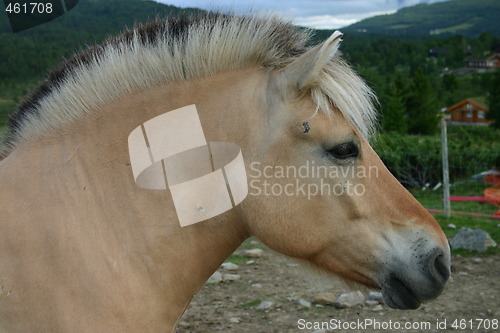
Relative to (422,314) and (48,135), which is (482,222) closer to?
(422,314)

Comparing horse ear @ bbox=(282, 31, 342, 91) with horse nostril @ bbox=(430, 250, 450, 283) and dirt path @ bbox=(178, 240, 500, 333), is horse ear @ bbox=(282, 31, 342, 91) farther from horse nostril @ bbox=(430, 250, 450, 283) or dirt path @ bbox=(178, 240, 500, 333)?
dirt path @ bbox=(178, 240, 500, 333)

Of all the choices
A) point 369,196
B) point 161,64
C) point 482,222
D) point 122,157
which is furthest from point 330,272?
point 482,222

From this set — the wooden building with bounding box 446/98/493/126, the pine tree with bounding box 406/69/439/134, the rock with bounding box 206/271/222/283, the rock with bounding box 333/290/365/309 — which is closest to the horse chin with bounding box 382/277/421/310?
the rock with bounding box 333/290/365/309

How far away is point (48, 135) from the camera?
241 centimetres

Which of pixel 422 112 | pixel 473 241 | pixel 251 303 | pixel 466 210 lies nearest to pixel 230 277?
pixel 251 303

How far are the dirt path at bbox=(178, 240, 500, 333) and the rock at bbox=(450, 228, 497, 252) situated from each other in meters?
0.74

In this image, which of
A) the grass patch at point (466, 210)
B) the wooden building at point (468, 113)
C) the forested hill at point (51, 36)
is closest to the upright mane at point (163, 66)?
the grass patch at point (466, 210)

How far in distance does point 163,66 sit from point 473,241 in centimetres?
670

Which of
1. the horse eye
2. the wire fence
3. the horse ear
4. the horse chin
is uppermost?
the horse ear

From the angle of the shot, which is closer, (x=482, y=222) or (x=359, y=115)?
(x=359, y=115)

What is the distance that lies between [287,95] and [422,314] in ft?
13.0

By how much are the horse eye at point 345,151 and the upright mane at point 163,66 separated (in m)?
0.16

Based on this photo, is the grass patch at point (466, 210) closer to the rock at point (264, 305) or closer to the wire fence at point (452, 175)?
the wire fence at point (452, 175)

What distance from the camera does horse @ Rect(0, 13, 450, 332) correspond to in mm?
2252
